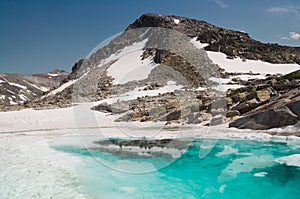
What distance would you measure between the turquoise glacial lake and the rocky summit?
6.63 metres

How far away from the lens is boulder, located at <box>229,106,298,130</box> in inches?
723

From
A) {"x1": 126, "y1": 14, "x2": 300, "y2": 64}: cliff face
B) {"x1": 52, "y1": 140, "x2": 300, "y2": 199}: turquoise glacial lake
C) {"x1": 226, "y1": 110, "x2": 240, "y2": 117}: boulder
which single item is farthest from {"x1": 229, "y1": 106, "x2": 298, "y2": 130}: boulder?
{"x1": 126, "y1": 14, "x2": 300, "y2": 64}: cliff face

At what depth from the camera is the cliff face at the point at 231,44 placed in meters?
72.4

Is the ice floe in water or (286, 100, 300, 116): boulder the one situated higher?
(286, 100, 300, 116): boulder

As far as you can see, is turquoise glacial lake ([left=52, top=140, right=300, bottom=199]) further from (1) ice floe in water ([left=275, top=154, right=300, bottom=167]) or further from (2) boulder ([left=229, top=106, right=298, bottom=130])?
(2) boulder ([left=229, top=106, right=298, bottom=130])

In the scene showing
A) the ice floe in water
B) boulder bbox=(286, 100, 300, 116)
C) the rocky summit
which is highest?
the rocky summit

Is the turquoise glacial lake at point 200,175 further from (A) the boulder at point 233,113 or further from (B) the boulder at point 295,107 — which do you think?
(A) the boulder at point 233,113

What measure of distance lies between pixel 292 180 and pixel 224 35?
276ft

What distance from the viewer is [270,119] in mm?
19062

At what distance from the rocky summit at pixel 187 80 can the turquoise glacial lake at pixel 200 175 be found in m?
6.63

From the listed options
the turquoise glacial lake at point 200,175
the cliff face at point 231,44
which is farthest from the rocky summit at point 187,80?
the turquoise glacial lake at point 200,175

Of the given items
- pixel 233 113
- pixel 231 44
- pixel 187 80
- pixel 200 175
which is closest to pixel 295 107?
pixel 233 113

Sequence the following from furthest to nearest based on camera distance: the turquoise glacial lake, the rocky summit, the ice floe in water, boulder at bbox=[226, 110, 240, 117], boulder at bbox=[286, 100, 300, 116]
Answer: the rocky summit, boulder at bbox=[226, 110, 240, 117], boulder at bbox=[286, 100, 300, 116], the ice floe in water, the turquoise glacial lake

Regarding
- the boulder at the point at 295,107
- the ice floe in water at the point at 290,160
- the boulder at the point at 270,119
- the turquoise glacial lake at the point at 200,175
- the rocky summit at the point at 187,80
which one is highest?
the rocky summit at the point at 187,80
